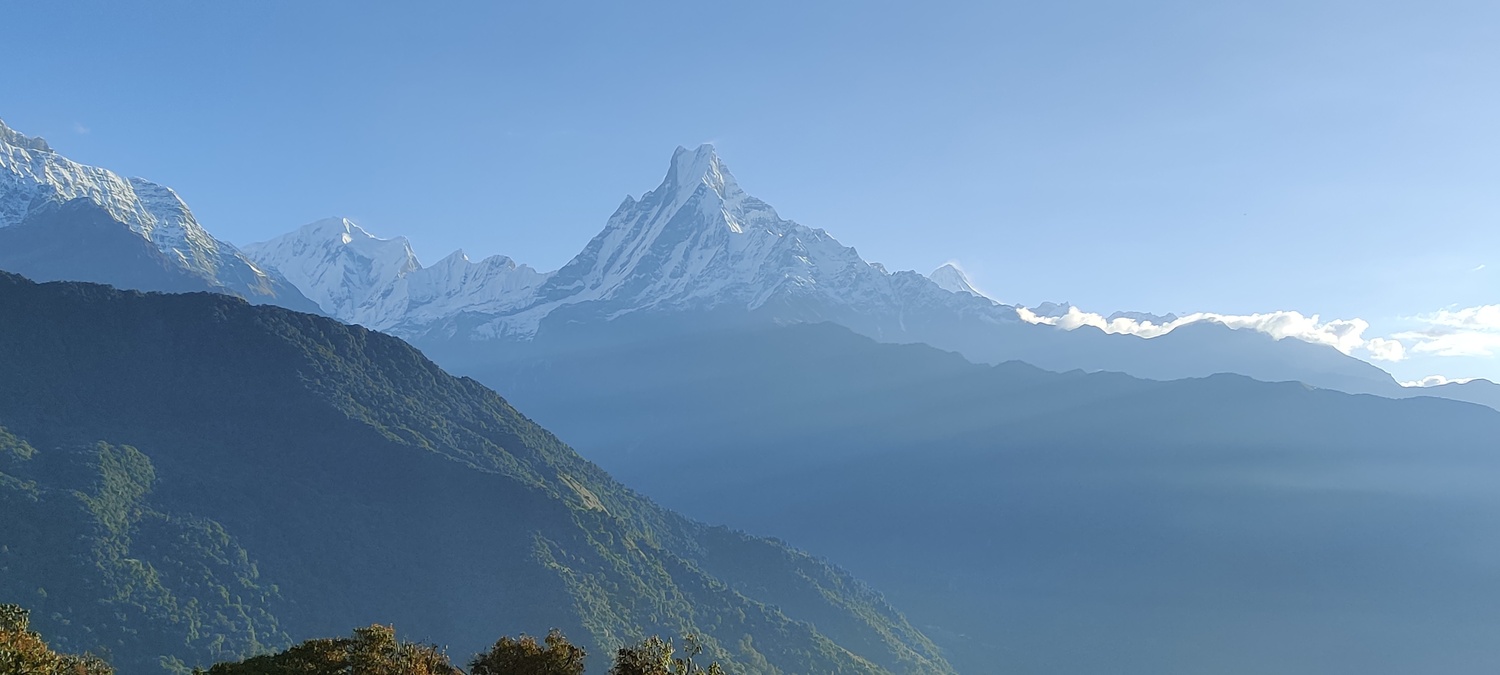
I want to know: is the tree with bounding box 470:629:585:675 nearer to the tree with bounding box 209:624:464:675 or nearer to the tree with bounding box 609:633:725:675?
the tree with bounding box 209:624:464:675

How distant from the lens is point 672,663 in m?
92.1

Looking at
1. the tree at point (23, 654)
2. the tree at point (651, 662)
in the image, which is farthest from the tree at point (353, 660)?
the tree at point (651, 662)

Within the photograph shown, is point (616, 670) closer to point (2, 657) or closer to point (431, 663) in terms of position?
point (431, 663)

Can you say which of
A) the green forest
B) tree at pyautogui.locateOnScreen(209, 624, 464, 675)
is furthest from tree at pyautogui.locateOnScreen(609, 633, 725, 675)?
tree at pyautogui.locateOnScreen(209, 624, 464, 675)

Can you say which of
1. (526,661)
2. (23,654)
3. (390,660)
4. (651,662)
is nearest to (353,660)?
(390,660)

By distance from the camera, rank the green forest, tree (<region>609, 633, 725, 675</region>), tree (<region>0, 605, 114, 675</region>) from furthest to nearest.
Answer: the green forest < tree (<region>0, 605, 114, 675</region>) < tree (<region>609, 633, 725, 675</region>)

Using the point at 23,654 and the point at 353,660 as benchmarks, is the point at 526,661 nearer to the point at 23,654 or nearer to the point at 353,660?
the point at 353,660

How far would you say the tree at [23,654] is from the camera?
82562 millimetres

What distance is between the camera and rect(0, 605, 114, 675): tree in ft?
271

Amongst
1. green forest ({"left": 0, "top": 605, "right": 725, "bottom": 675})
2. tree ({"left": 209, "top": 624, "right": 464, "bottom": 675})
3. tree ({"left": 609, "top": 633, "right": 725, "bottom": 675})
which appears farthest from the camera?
tree ({"left": 209, "top": 624, "right": 464, "bottom": 675})

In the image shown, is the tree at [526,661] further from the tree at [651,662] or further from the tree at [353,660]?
the tree at [651,662]

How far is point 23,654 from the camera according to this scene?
8562 centimetres

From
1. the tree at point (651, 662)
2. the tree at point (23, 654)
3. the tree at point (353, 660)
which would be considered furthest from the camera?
the tree at point (353, 660)

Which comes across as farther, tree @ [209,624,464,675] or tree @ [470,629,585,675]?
tree @ [470,629,585,675]
